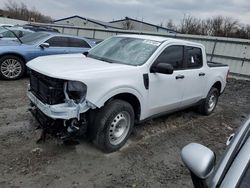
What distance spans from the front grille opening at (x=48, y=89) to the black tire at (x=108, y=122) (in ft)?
1.81

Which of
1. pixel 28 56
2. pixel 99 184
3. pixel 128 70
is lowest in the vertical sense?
pixel 99 184

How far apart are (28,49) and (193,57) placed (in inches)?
211

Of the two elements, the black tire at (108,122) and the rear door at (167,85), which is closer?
the black tire at (108,122)

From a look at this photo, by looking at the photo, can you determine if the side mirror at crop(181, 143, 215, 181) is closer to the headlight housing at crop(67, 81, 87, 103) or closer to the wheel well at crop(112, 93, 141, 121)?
the headlight housing at crop(67, 81, 87, 103)

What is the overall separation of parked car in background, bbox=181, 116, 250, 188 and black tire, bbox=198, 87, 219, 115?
4.80 m

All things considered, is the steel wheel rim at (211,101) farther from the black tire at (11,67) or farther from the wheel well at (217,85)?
the black tire at (11,67)

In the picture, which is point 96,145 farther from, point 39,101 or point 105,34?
point 105,34

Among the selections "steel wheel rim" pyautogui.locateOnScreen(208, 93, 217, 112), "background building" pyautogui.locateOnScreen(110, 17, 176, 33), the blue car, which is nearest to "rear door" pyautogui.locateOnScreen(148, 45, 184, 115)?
"steel wheel rim" pyautogui.locateOnScreen(208, 93, 217, 112)

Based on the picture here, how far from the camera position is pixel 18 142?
14.2 ft

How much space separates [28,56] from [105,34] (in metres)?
13.3

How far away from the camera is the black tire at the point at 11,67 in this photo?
8.16 meters

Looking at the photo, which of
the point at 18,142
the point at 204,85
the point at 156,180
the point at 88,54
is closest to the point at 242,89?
the point at 204,85

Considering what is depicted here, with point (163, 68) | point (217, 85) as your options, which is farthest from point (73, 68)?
point (217, 85)

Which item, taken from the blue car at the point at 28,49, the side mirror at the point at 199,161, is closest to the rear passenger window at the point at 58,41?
the blue car at the point at 28,49
